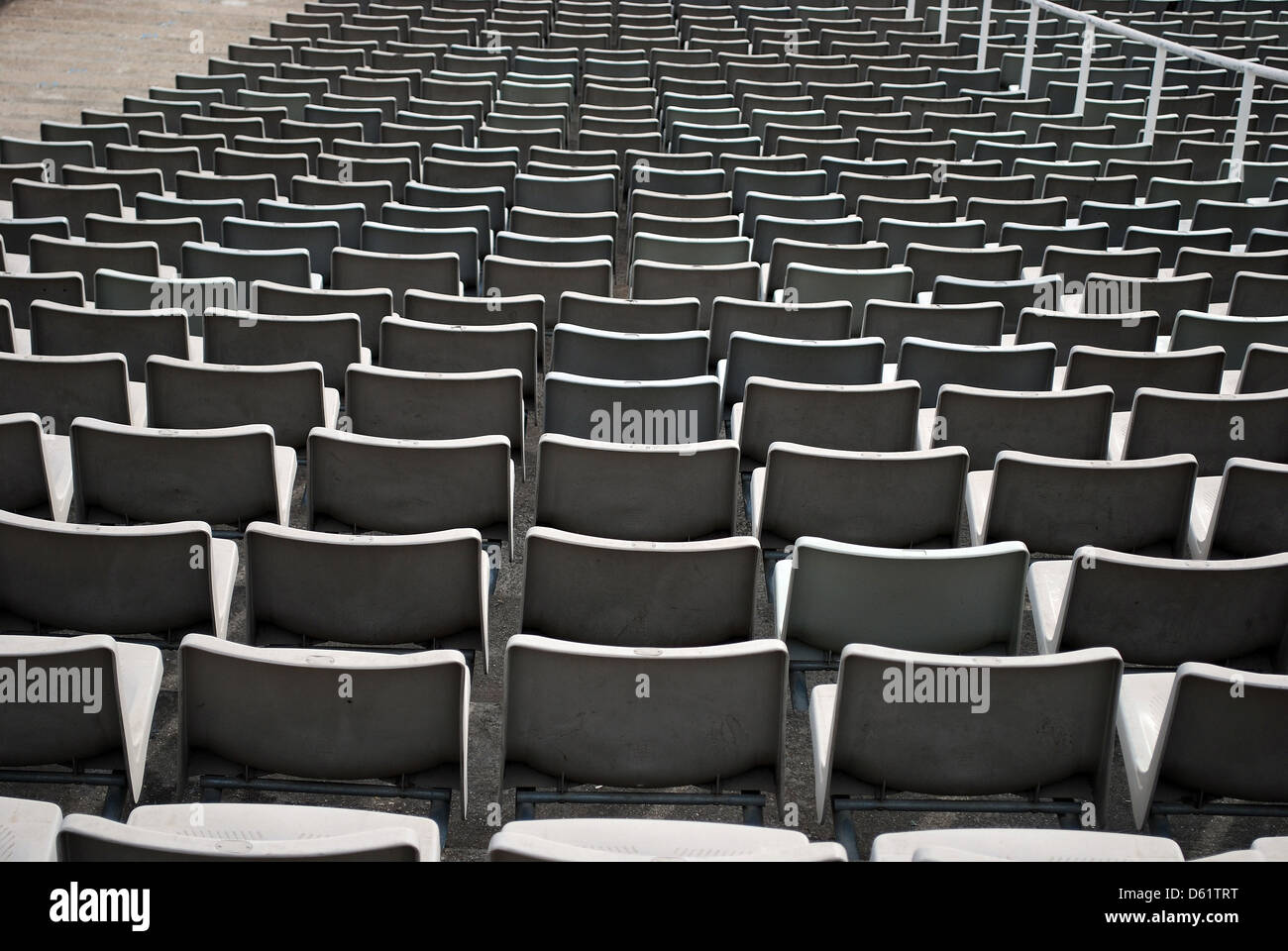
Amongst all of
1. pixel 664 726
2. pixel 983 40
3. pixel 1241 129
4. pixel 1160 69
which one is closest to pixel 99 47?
pixel 983 40

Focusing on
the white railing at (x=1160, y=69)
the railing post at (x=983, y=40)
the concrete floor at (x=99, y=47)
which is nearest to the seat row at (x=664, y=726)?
the white railing at (x=1160, y=69)

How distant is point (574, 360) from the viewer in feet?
14.6

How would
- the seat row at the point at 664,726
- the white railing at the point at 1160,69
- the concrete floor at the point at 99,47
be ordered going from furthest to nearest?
1. the concrete floor at the point at 99,47
2. the white railing at the point at 1160,69
3. the seat row at the point at 664,726

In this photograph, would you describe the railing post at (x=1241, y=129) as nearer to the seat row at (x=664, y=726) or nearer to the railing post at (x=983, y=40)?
the railing post at (x=983, y=40)

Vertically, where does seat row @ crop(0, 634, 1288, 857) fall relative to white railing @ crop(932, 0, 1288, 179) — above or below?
below

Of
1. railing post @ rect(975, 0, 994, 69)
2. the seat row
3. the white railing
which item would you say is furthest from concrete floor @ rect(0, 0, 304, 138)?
the seat row

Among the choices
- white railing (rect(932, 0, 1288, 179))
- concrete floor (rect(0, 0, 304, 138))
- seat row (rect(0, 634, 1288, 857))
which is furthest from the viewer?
concrete floor (rect(0, 0, 304, 138))

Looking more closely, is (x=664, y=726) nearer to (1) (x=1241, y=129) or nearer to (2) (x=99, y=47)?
(1) (x=1241, y=129)

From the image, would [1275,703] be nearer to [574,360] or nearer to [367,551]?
[367,551]

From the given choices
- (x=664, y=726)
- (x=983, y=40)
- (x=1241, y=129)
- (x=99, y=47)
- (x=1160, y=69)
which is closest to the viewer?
(x=664, y=726)

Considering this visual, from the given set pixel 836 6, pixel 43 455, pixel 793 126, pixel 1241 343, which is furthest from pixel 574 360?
pixel 836 6

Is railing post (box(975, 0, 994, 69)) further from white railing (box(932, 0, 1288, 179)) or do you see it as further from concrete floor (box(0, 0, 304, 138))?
concrete floor (box(0, 0, 304, 138))

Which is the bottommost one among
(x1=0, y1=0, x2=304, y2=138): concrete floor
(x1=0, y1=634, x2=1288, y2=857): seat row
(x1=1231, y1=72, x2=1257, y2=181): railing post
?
(x1=0, y1=634, x2=1288, y2=857): seat row

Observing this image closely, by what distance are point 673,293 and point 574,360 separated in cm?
109
